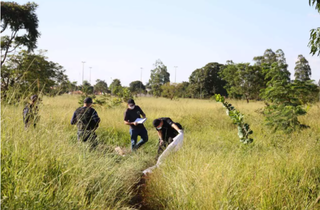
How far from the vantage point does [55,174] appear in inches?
112

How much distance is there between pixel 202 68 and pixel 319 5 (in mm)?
42607

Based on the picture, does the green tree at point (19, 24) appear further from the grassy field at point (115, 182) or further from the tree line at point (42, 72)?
the grassy field at point (115, 182)

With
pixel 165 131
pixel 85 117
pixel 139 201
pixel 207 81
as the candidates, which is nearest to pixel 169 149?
pixel 165 131

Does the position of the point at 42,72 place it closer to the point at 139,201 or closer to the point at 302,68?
the point at 139,201

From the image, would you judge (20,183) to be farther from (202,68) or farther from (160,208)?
(202,68)

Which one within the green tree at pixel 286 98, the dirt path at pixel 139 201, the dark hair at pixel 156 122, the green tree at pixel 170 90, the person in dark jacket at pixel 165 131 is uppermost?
the green tree at pixel 170 90

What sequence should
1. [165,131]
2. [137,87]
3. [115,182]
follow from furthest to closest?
1. [137,87]
2. [165,131]
3. [115,182]

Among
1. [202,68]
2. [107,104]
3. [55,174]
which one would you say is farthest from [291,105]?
[202,68]

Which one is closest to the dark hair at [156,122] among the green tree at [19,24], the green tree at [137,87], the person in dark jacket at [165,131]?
the person in dark jacket at [165,131]

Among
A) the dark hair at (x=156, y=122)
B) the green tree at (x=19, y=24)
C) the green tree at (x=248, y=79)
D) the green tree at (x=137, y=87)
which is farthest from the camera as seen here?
the green tree at (x=137, y=87)

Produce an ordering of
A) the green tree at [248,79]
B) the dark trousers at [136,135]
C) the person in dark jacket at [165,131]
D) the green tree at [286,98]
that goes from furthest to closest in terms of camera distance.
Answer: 1. the green tree at [248,79]
2. the dark trousers at [136,135]
3. the green tree at [286,98]
4. the person in dark jacket at [165,131]

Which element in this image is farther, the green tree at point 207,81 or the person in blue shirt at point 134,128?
the green tree at point 207,81

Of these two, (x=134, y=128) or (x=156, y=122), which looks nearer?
(x=156, y=122)


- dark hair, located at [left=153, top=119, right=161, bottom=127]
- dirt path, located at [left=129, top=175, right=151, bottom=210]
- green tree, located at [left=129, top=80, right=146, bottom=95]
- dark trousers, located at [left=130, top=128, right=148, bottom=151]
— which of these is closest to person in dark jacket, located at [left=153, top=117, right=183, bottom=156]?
dark hair, located at [left=153, top=119, right=161, bottom=127]
